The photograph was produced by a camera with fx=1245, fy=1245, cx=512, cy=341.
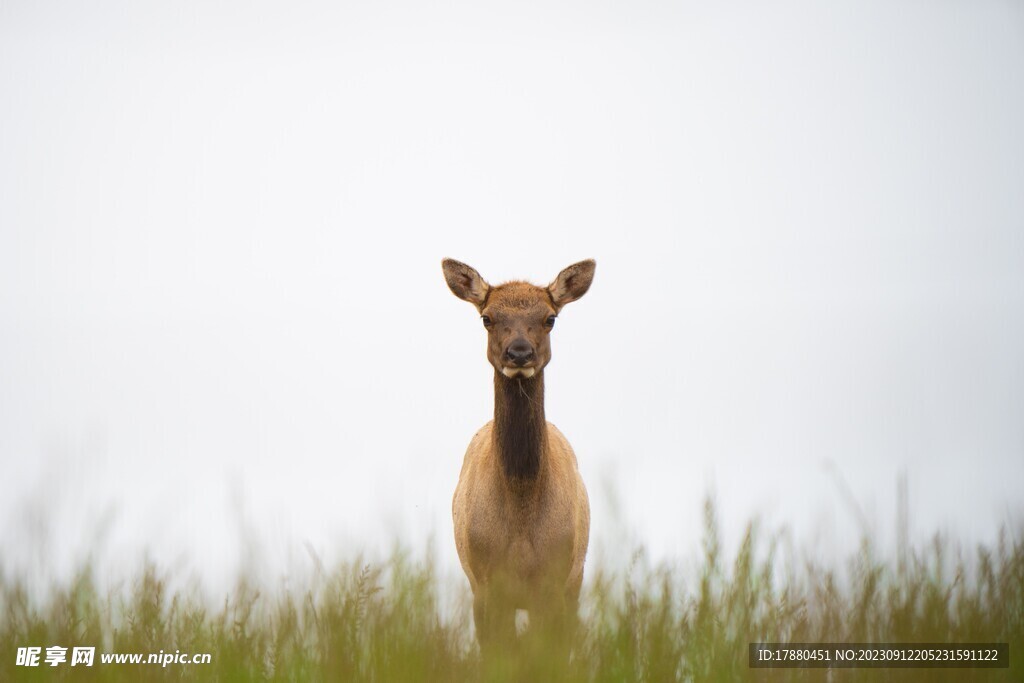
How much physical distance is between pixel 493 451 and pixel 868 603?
5.25 metres

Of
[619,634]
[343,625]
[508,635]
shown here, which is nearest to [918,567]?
[619,634]

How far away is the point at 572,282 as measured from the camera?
11.3 m

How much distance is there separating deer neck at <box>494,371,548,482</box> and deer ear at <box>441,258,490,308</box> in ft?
3.49

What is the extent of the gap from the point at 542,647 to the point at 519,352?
4.61m

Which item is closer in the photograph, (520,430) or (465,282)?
(520,430)

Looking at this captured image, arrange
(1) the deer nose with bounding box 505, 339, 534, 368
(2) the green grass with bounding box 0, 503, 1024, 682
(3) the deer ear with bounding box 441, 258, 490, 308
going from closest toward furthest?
(2) the green grass with bounding box 0, 503, 1024, 682 → (1) the deer nose with bounding box 505, 339, 534, 368 → (3) the deer ear with bounding box 441, 258, 490, 308

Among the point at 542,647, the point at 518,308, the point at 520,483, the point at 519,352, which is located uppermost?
the point at 518,308

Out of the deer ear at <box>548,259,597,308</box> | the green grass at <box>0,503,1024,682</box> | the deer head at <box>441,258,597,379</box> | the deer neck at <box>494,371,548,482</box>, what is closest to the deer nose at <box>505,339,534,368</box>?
the deer head at <box>441,258,597,379</box>

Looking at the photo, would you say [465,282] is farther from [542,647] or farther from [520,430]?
[542,647]

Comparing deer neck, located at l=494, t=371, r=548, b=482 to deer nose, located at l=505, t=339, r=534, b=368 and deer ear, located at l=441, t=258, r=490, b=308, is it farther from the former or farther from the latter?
deer ear, located at l=441, t=258, r=490, b=308

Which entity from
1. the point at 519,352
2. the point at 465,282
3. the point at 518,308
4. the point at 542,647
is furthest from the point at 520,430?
the point at 542,647

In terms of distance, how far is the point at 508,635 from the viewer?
6.77m

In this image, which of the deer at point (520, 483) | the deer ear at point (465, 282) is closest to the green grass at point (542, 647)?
the deer at point (520, 483)

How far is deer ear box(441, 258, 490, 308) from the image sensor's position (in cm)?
1106
